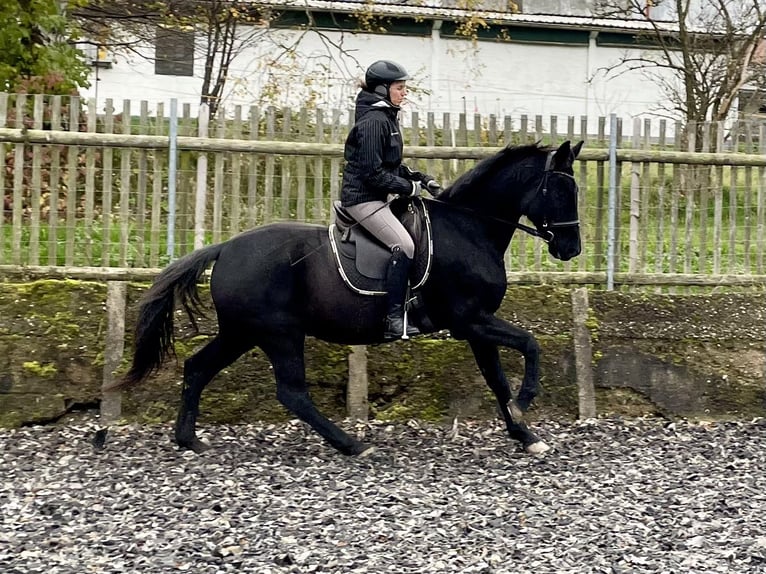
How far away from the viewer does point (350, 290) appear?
8.16 meters

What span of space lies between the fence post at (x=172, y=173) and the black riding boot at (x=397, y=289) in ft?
7.20

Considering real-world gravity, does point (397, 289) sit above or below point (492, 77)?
below

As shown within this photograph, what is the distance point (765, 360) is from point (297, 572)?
5593mm

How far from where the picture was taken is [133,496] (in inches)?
277

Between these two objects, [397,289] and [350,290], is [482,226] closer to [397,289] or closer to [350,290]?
[397,289]

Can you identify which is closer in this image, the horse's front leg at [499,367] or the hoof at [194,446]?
the horse's front leg at [499,367]

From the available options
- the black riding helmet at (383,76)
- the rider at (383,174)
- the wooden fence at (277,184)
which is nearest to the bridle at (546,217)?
the rider at (383,174)

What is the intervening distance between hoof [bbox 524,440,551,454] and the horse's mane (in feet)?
6.15

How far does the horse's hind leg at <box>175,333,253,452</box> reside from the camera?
837 cm

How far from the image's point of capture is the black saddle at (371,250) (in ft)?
26.7

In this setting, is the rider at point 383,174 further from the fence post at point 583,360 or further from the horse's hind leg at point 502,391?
the fence post at point 583,360

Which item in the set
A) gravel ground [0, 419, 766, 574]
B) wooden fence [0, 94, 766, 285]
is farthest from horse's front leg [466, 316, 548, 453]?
wooden fence [0, 94, 766, 285]

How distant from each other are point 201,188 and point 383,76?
7.32ft

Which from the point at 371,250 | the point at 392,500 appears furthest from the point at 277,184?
the point at 392,500
